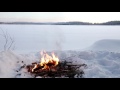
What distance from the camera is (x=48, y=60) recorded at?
3.80 metres

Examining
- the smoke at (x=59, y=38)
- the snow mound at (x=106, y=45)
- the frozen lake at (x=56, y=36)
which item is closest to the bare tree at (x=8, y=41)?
the frozen lake at (x=56, y=36)

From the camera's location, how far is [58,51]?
389 centimetres

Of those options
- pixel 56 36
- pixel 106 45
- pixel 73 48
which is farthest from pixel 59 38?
pixel 106 45

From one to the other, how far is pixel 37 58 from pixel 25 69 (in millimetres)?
259

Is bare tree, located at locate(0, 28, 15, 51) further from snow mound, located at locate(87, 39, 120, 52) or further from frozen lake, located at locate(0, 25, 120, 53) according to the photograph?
snow mound, located at locate(87, 39, 120, 52)

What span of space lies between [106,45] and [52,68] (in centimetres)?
87

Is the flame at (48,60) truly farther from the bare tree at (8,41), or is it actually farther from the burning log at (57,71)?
A: the bare tree at (8,41)

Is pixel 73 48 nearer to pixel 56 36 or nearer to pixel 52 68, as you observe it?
pixel 56 36

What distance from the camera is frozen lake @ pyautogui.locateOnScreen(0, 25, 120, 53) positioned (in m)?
3.81

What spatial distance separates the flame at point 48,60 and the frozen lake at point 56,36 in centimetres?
10
